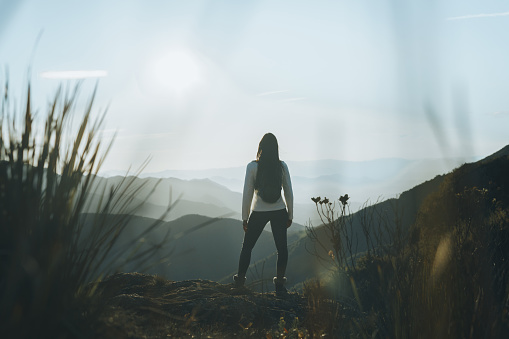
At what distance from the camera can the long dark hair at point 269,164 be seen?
625 cm

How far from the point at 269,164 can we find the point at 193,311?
3921mm

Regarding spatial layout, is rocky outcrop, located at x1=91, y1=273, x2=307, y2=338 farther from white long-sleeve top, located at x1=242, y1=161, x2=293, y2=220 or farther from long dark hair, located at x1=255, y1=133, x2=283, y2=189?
long dark hair, located at x1=255, y1=133, x2=283, y2=189

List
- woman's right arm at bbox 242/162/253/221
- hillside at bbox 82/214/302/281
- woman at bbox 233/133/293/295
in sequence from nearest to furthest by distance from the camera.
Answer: woman at bbox 233/133/293/295, woman's right arm at bbox 242/162/253/221, hillside at bbox 82/214/302/281

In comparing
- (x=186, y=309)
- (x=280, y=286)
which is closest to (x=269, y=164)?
(x=280, y=286)

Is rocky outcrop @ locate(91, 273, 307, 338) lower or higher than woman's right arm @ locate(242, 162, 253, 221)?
lower

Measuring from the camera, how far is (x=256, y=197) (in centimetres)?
635

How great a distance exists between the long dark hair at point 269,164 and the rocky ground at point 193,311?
1.52m

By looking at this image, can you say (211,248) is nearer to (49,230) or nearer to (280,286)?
(280,286)

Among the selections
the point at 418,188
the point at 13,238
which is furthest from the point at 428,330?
the point at 418,188

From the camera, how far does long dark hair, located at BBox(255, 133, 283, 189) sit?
246 inches

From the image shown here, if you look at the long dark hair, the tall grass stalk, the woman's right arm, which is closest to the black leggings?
the woman's right arm

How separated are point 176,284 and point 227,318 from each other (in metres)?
1.78

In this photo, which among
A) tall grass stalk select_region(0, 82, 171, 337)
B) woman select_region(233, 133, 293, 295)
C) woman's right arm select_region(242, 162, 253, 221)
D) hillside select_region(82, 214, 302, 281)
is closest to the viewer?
tall grass stalk select_region(0, 82, 171, 337)

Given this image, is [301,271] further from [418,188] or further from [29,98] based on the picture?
[29,98]
